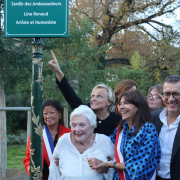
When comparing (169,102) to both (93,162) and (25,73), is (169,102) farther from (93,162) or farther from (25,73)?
(25,73)

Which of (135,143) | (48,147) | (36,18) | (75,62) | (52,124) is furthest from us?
(75,62)

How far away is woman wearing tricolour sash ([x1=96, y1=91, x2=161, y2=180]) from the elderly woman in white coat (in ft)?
0.40

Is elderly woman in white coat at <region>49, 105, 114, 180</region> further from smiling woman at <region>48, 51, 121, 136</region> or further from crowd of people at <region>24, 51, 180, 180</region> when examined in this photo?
smiling woman at <region>48, 51, 121, 136</region>

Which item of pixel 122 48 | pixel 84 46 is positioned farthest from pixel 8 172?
pixel 122 48

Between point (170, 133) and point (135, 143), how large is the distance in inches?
16.6

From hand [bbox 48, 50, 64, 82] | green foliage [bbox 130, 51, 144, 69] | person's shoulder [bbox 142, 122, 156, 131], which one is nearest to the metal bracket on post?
hand [bbox 48, 50, 64, 82]

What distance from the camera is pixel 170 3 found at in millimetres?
14367

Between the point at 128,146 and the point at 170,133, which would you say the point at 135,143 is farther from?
the point at 170,133

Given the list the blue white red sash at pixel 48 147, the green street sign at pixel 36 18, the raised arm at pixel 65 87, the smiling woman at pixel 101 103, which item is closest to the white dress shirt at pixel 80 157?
the blue white red sash at pixel 48 147

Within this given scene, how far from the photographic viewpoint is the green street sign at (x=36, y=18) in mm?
2461

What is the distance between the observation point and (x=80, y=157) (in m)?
2.50

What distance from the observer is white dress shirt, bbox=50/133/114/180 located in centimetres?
247

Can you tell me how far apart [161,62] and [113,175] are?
1504cm

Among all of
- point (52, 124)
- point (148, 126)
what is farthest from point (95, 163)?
point (52, 124)
